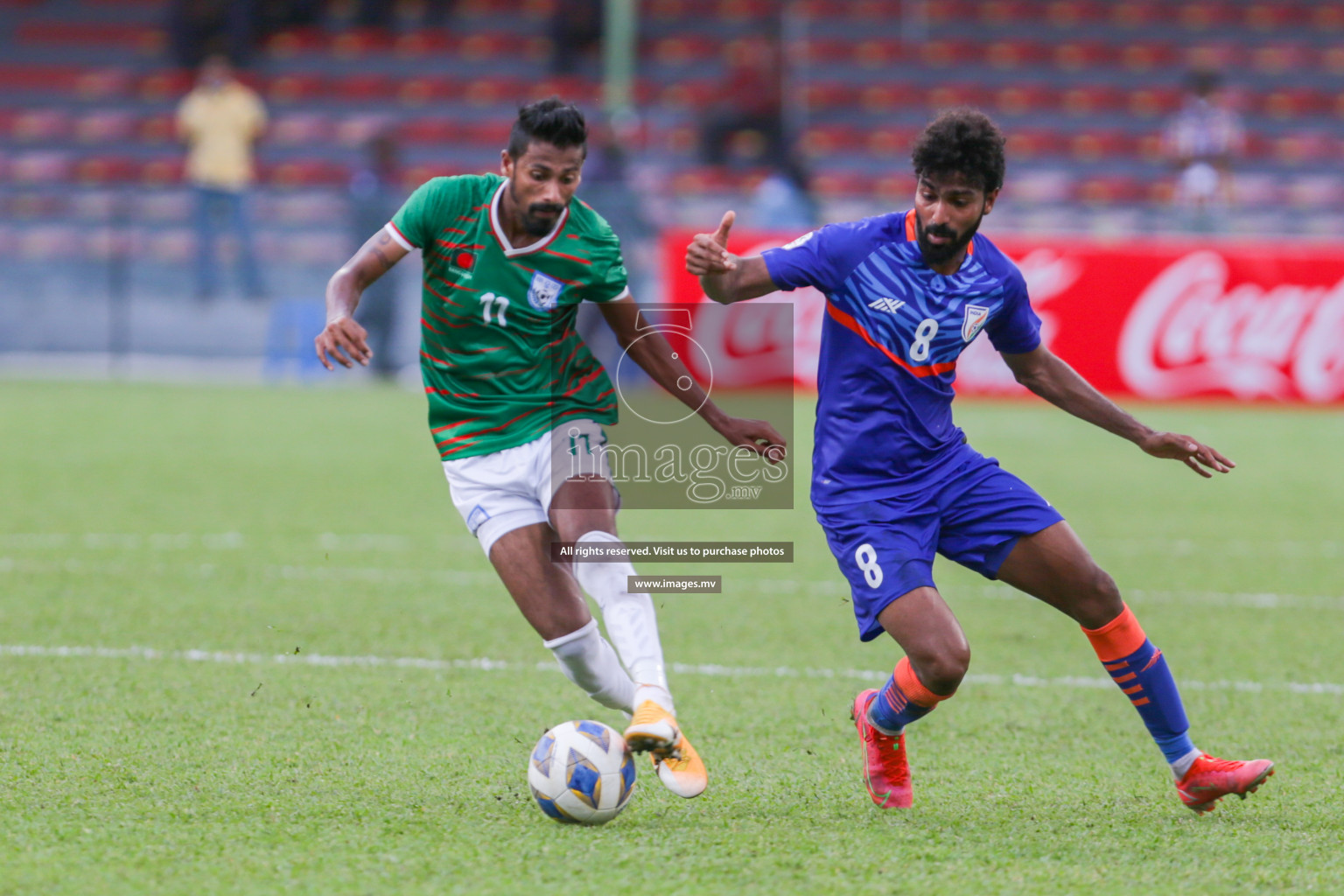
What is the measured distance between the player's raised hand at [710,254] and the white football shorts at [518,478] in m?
0.65

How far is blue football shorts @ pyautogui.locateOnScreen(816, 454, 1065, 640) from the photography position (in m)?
4.09

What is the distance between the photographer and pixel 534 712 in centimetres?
502

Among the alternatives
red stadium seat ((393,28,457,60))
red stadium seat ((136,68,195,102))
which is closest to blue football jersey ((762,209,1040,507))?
red stadium seat ((393,28,457,60))

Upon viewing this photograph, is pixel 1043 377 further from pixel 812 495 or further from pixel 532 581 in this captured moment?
pixel 532 581

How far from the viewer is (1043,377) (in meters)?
4.47

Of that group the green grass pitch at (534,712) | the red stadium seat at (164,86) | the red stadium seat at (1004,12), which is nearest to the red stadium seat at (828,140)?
the red stadium seat at (1004,12)

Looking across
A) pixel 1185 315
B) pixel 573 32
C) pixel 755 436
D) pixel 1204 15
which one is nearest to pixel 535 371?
pixel 755 436

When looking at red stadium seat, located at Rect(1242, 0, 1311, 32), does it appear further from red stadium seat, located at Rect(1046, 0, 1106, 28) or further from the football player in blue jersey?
the football player in blue jersey

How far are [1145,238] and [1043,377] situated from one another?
11.0 meters

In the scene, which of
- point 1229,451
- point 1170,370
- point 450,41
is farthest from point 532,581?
point 450,41

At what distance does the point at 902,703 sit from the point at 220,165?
552 inches

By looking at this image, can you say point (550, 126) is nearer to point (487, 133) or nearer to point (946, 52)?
point (487, 133)

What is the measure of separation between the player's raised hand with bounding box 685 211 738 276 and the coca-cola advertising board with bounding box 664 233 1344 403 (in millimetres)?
10348

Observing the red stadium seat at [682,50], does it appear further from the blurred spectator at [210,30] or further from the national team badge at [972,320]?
the national team badge at [972,320]
